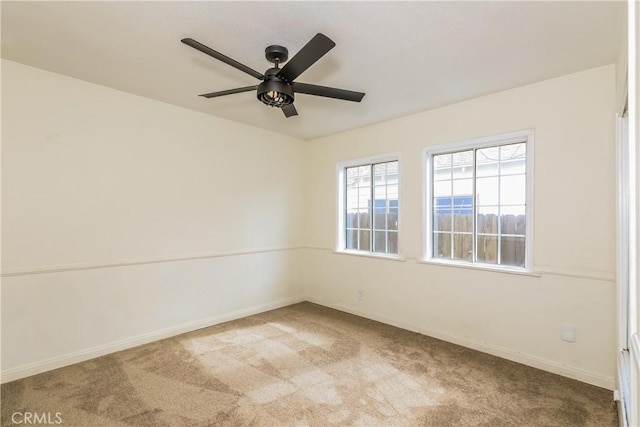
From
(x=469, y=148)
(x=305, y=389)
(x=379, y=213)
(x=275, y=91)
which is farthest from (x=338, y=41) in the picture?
(x=305, y=389)

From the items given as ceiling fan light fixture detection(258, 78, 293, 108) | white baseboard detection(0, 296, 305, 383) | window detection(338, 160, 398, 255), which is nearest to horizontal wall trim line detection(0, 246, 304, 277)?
white baseboard detection(0, 296, 305, 383)

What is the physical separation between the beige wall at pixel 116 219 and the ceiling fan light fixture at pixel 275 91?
1834 millimetres

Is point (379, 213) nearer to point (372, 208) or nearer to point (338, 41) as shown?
point (372, 208)

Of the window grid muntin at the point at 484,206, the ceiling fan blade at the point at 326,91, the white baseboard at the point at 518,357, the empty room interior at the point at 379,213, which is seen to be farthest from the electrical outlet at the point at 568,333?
the ceiling fan blade at the point at 326,91

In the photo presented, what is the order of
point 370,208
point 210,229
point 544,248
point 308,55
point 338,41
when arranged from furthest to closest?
point 370,208 < point 210,229 < point 544,248 < point 338,41 < point 308,55

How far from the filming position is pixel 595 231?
8.05 ft

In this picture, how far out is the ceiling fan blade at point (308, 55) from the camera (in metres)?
1.66

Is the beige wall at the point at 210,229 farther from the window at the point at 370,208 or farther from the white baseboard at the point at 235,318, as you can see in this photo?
the window at the point at 370,208

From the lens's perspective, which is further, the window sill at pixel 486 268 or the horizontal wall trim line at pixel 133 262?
the window sill at pixel 486 268

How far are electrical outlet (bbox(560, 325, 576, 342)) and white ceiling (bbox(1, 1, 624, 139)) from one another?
2154 mm

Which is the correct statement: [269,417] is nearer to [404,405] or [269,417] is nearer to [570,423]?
[404,405]

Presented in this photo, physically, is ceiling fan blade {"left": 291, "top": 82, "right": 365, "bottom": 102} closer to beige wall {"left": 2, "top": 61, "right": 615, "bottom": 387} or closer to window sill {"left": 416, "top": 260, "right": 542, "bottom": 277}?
beige wall {"left": 2, "top": 61, "right": 615, "bottom": 387}

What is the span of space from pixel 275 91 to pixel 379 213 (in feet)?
8.27

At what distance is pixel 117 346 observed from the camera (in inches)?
118
